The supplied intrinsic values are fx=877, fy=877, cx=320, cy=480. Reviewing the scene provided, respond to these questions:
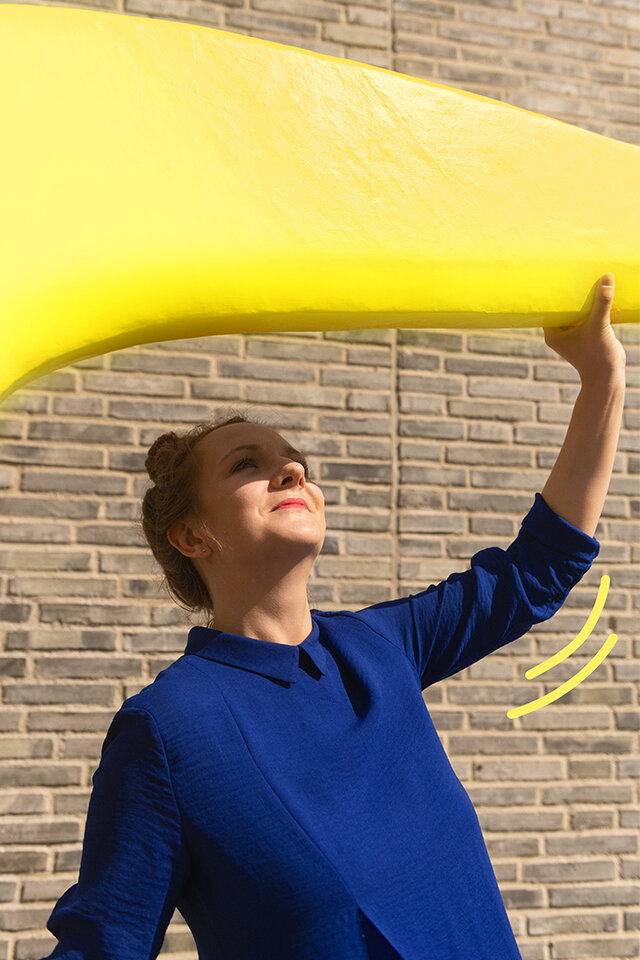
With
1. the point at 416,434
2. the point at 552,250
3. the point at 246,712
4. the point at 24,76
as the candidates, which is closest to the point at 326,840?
the point at 246,712

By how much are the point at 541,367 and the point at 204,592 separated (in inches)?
82.5

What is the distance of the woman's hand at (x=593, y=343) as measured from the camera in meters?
1.16

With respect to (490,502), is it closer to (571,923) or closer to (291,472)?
(571,923)

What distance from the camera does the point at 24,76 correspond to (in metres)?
0.92

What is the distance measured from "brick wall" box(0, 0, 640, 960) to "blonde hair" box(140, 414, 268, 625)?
131 centimetres

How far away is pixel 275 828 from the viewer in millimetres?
975

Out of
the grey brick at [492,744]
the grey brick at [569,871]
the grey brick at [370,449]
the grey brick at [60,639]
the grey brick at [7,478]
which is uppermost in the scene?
the grey brick at [370,449]

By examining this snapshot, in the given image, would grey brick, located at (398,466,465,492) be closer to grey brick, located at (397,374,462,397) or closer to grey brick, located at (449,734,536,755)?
grey brick, located at (397,374,462,397)

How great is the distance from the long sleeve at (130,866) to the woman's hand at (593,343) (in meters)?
0.76

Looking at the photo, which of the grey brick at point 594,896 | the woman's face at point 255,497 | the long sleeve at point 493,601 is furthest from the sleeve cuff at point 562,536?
the grey brick at point 594,896

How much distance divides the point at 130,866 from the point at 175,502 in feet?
1.69

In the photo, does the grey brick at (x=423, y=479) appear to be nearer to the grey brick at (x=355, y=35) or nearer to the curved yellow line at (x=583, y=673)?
the curved yellow line at (x=583, y=673)

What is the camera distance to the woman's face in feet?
3.81

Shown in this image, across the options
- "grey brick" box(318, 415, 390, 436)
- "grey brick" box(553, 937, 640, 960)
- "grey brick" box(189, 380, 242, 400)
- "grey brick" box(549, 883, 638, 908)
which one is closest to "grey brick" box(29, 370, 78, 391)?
"grey brick" box(189, 380, 242, 400)
